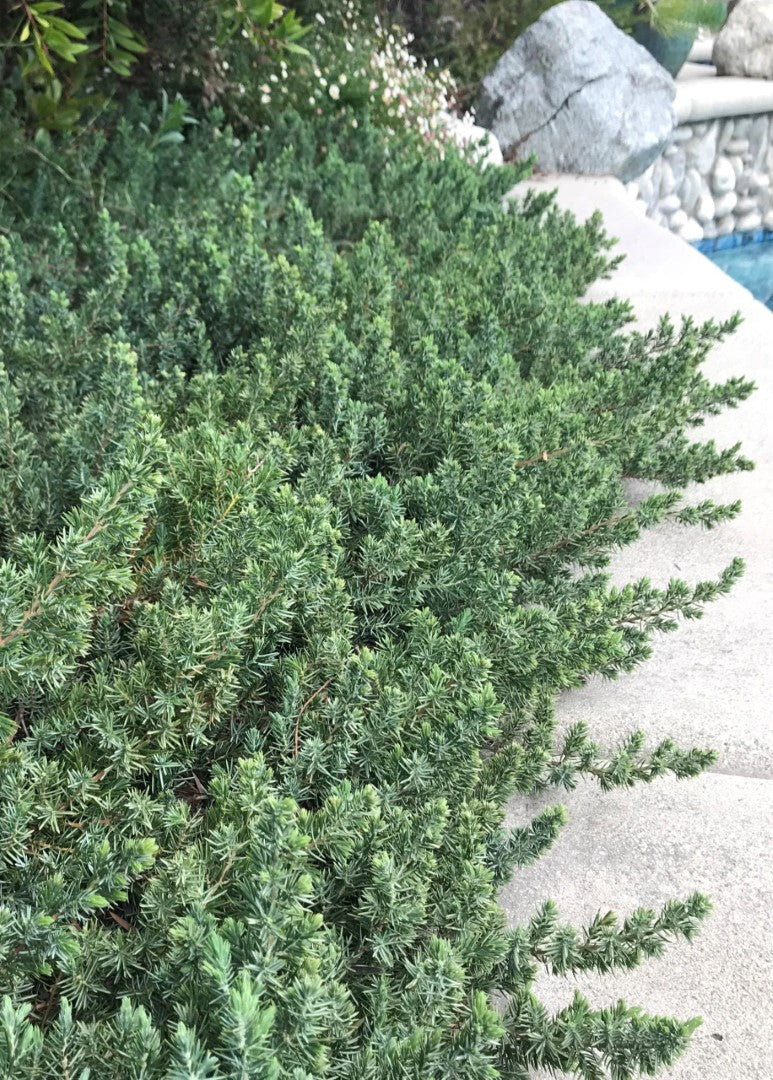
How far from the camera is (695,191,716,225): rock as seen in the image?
8.07 metres

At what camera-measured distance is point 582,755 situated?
137cm

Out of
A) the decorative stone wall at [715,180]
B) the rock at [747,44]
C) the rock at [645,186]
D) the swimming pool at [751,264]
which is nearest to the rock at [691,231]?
the decorative stone wall at [715,180]

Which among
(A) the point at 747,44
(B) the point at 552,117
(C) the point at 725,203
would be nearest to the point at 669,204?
(C) the point at 725,203

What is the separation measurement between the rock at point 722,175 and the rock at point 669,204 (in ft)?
1.71

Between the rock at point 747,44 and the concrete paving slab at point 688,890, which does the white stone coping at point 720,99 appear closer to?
the rock at point 747,44

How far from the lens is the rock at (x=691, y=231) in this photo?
26.2ft

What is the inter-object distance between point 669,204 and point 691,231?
44 centimetres

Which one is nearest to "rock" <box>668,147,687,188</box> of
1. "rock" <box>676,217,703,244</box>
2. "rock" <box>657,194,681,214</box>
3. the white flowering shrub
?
"rock" <box>657,194,681,214</box>

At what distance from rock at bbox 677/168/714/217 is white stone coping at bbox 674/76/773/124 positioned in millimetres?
455

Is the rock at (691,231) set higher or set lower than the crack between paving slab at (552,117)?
lower

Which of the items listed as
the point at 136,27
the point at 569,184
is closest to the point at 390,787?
the point at 136,27

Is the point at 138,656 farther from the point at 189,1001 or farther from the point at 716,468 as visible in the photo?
the point at 716,468

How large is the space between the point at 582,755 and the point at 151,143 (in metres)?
2.80

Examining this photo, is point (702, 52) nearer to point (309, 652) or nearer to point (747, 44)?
point (747, 44)
